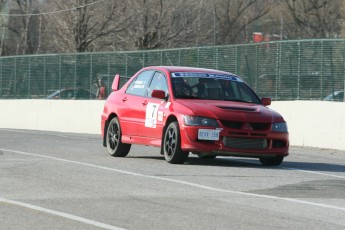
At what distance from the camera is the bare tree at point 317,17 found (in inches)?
2611

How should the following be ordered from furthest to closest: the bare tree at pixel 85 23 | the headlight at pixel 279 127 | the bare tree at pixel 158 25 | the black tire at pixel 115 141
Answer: the bare tree at pixel 158 25
the bare tree at pixel 85 23
the black tire at pixel 115 141
the headlight at pixel 279 127

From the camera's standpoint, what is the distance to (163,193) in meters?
12.6

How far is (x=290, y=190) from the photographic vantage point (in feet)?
43.9

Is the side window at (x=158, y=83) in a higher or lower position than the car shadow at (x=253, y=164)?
higher

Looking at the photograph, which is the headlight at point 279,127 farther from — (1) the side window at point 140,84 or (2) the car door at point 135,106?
(1) the side window at point 140,84

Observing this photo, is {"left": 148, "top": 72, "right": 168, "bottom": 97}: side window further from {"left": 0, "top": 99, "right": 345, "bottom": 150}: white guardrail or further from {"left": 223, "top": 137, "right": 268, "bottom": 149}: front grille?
{"left": 0, "top": 99, "right": 345, "bottom": 150}: white guardrail

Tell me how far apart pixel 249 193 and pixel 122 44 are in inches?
1776

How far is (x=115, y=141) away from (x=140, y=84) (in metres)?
1.05

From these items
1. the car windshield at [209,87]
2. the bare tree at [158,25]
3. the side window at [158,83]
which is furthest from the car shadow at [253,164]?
the bare tree at [158,25]

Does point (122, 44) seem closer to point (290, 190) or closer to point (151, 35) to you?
point (151, 35)

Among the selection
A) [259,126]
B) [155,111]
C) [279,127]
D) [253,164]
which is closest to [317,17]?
[253,164]

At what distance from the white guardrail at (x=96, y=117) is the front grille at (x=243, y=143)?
7.12m

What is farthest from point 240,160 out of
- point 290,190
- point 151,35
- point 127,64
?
point 151,35

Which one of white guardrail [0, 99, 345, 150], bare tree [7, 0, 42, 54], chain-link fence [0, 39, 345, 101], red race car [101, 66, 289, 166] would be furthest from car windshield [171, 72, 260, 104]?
bare tree [7, 0, 42, 54]
